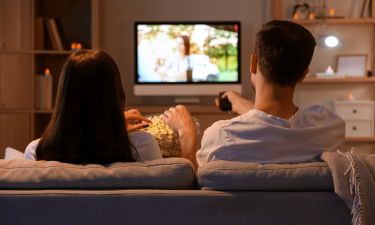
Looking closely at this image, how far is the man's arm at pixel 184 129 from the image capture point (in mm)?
2232

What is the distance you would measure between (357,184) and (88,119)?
810 mm

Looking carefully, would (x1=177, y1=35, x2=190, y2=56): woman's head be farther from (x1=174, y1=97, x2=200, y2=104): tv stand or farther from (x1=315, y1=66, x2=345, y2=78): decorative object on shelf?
(x1=315, y1=66, x2=345, y2=78): decorative object on shelf

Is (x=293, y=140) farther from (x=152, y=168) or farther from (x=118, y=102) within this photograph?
(x=118, y=102)

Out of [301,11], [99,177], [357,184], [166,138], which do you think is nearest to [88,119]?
[99,177]

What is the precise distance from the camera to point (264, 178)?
5.09 ft

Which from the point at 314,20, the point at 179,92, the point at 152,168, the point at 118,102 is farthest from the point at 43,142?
the point at 314,20

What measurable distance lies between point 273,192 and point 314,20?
3.97 m

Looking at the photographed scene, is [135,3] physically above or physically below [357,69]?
above

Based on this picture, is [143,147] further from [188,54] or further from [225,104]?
[188,54]

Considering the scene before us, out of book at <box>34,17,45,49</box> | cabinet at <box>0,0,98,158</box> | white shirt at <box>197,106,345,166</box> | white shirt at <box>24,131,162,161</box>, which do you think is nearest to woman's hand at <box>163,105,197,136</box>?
white shirt at <box>24,131,162,161</box>

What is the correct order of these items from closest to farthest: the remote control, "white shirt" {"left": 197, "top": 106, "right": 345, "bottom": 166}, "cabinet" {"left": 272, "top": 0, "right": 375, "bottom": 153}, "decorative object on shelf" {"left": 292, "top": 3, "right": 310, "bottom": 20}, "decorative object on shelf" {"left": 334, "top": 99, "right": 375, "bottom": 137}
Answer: "white shirt" {"left": 197, "top": 106, "right": 345, "bottom": 166} < the remote control < "decorative object on shelf" {"left": 334, "top": 99, "right": 375, "bottom": 137} < "decorative object on shelf" {"left": 292, "top": 3, "right": 310, "bottom": 20} < "cabinet" {"left": 272, "top": 0, "right": 375, "bottom": 153}

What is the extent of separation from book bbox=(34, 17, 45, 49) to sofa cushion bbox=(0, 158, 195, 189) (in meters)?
3.87

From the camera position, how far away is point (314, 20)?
17.4ft

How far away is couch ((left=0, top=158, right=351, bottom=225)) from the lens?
1.52 m
